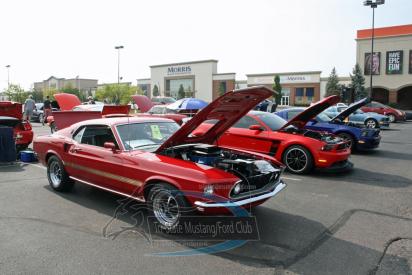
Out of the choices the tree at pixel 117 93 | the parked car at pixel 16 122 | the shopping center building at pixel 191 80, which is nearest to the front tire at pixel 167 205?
the parked car at pixel 16 122

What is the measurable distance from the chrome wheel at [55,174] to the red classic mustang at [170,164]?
0.02m

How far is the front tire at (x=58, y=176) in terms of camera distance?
6211 millimetres

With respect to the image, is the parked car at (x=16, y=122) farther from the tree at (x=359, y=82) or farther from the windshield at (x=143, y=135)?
the tree at (x=359, y=82)

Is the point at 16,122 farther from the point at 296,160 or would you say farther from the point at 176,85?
the point at 176,85

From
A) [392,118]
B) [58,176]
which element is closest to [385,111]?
[392,118]

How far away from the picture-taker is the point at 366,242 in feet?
14.0

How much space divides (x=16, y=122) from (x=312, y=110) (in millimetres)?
8117

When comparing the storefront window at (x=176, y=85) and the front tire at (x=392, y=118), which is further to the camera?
the storefront window at (x=176, y=85)

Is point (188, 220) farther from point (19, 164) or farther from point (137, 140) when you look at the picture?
point (19, 164)

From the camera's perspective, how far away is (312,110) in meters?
8.67

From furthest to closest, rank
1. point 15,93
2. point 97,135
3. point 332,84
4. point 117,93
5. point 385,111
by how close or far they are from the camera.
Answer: point 117,93 < point 15,93 < point 332,84 < point 385,111 < point 97,135

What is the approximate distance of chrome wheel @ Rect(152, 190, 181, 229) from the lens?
4435 mm

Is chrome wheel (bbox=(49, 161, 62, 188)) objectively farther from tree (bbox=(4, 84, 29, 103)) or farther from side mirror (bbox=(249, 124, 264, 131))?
tree (bbox=(4, 84, 29, 103))

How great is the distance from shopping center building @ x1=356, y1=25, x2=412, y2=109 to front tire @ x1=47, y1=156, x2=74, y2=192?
1903 inches
